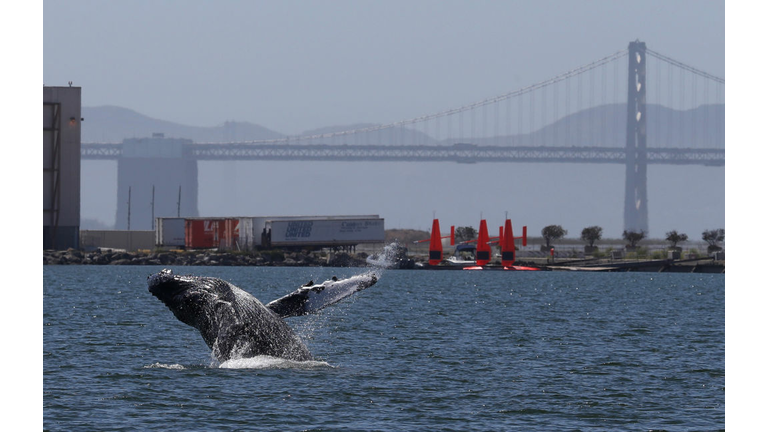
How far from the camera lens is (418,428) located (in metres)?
20.8

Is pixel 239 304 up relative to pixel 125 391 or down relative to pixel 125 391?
up

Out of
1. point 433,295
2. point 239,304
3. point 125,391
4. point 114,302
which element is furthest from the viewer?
point 433,295

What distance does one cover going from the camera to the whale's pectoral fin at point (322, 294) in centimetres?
2186

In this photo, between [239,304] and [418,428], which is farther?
[239,304]

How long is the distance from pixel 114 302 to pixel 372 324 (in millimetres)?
18407

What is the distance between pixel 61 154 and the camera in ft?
337

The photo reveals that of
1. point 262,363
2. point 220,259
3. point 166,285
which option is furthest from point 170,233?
point 166,285

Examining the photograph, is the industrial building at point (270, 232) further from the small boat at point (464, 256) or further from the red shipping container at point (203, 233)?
the small boat at point (464, 256)

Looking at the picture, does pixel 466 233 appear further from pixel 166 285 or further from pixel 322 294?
pixel 166 285

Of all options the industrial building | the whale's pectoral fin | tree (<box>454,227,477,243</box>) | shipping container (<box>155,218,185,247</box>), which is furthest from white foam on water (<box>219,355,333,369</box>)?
tree (<box>454,227,477,243</box>)

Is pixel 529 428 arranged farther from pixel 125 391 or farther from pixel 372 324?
pixel 372 324

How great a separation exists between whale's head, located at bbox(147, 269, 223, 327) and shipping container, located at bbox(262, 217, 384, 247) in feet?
348

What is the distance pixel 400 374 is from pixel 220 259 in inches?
3778
